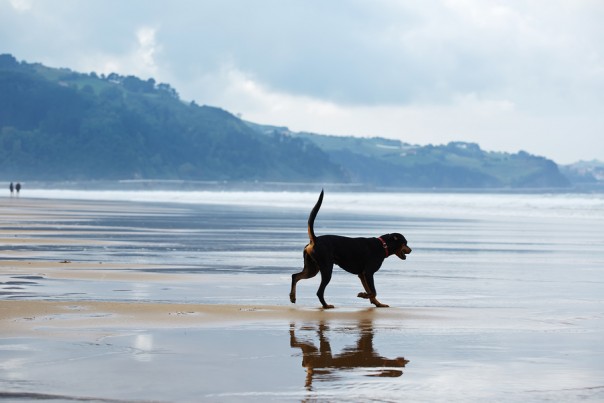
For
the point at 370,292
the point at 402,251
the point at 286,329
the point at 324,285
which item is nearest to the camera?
the point at 286,329

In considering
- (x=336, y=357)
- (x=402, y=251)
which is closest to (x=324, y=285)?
(x=402, y=251)

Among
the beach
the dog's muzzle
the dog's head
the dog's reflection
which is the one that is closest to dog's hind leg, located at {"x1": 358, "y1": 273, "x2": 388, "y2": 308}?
the beach

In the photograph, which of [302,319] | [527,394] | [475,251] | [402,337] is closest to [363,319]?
[302,319]

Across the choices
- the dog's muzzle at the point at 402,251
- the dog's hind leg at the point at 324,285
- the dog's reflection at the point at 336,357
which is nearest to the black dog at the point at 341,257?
the dog's hind leg at the point at 324,285

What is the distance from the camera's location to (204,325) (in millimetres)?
11188

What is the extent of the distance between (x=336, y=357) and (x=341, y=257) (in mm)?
4256

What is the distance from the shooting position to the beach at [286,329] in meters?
7.98

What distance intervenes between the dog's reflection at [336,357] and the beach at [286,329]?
23mm

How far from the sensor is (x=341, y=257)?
13.5 meters

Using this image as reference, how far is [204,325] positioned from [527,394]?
4200 mm

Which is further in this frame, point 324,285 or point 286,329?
point 324,285

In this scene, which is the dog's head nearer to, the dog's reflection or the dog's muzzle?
the dog's muzzle

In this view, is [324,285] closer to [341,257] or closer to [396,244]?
[341,257]

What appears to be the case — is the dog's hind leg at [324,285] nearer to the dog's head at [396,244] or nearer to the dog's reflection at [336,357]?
the dog's head at [396,244]
